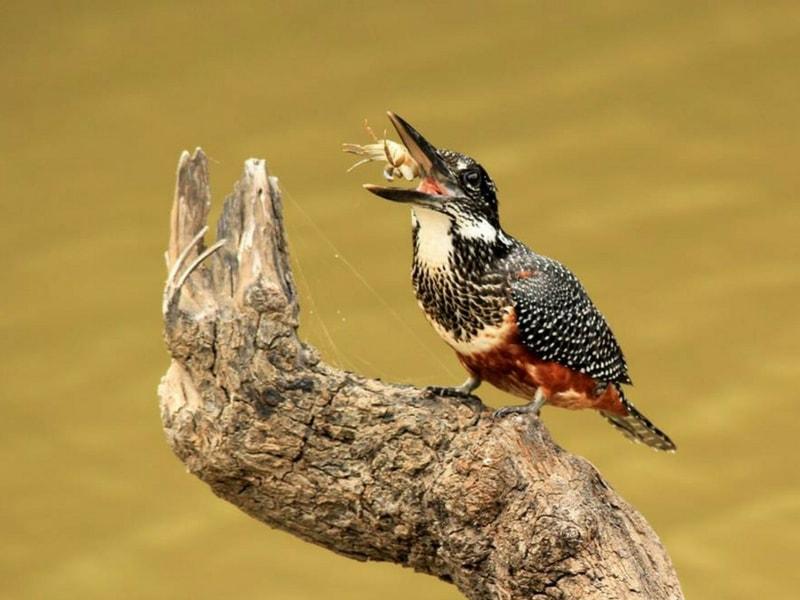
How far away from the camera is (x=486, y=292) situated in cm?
276

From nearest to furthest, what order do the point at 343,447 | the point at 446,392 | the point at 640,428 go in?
1. the point at 343,447
2. the point at 446,392
3. the point at 640,428

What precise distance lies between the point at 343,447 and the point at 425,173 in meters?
0.58

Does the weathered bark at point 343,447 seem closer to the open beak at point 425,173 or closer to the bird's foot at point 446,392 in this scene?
the bird's foot at point 446,392

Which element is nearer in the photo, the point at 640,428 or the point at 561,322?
the point at 561,322

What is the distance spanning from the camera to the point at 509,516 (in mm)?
2641

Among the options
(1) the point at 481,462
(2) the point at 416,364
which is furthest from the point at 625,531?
(2) the point at 416,364

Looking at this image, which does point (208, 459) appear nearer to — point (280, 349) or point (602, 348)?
point (280, 349)

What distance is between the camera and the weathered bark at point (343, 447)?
262cm

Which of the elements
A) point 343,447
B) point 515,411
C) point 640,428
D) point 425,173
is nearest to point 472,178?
point 425,173

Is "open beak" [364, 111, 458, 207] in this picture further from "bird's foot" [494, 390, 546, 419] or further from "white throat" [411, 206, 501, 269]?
"bird's foot" [494, 390, 546, 419]

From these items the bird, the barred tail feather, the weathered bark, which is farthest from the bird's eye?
the barred tail feather

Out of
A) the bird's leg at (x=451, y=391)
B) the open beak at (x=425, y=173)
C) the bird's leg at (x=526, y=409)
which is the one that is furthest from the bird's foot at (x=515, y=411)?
the open beak at (x=425, y=173)

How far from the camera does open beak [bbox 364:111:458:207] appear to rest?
2.62 meters

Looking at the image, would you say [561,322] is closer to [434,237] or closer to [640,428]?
[434,237]
